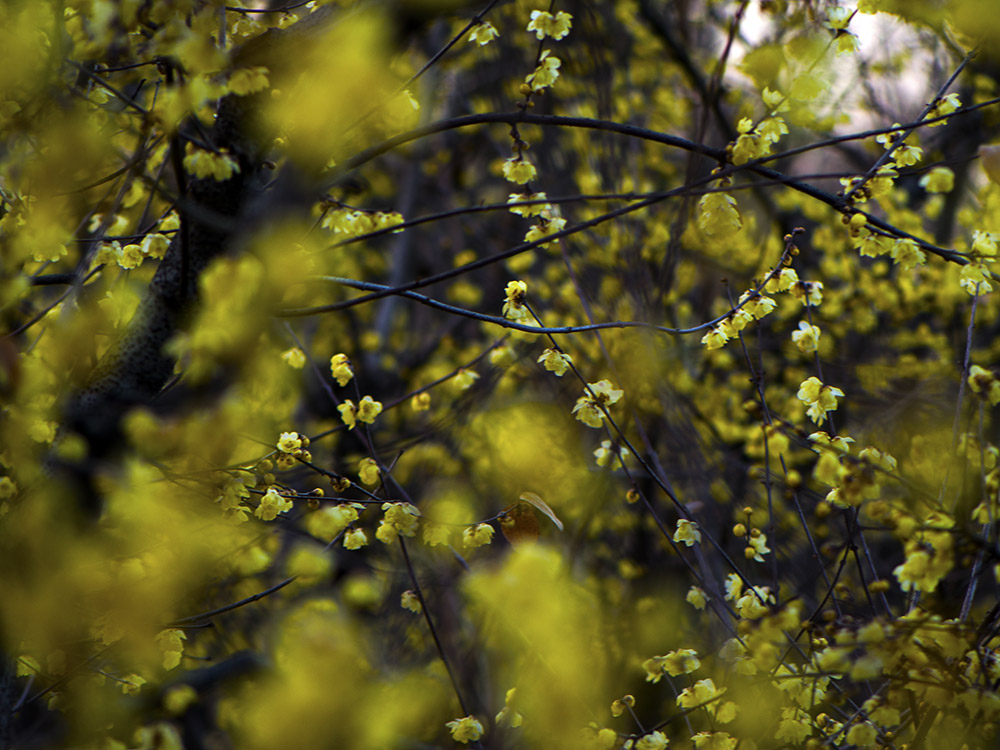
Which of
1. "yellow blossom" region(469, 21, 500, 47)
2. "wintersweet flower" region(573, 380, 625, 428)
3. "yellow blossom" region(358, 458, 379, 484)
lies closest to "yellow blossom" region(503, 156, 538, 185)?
"yellow blossom" region(469, 21, 500, 47)

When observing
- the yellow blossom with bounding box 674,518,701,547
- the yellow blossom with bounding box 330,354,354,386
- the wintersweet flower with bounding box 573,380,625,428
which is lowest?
the yellow blossom with bounding box 674,518,701,547

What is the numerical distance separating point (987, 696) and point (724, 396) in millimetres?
4421

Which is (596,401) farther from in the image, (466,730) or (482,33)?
(482,33)

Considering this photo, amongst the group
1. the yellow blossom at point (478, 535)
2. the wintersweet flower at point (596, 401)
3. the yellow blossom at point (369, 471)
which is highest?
the yellow blossom at point (369, 471)

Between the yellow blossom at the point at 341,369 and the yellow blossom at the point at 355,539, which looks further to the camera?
the yellow blossom at the point at 341,369

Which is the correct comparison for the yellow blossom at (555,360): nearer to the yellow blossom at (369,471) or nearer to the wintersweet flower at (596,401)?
the wintersweet flower at (596,401)

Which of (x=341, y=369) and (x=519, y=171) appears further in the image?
(x=341, y=369)

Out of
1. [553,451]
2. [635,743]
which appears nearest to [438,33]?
[553,451]

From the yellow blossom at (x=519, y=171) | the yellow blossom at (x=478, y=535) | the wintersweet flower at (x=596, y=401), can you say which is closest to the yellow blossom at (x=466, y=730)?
the yellow blossom at (x=478, y=535)

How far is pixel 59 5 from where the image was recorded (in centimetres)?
160

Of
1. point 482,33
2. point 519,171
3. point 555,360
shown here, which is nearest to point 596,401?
point 555,360

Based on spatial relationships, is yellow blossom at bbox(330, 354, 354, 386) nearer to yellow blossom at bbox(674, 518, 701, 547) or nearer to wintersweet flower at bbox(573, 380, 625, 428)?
wintersweet flower at bbox(573, 380, 625, 428)

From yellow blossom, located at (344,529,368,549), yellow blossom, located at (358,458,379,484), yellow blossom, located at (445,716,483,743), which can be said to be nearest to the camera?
yellow blossom, located at (445,716,483,743)

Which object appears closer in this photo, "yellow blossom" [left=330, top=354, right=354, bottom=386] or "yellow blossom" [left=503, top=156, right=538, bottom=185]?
"yellow blossom" [left=503, top=156, right=538, bottom=185]
